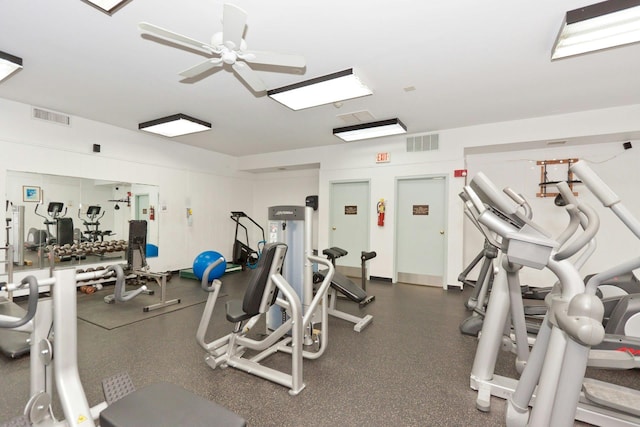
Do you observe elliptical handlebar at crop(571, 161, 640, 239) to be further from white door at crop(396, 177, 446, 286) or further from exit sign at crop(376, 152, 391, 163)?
exit sign at crop(376, 152, 391, 163)

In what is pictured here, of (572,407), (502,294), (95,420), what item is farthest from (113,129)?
(572,407)

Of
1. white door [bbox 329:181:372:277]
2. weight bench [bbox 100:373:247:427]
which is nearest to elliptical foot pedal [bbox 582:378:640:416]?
weight bench [bbox 100:373:247:427]

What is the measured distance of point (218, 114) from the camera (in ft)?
14.9

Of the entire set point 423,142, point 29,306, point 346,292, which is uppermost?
point 423,142

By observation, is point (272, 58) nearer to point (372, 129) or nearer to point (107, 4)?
point (107, 4)

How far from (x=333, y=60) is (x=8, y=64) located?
3.26 m

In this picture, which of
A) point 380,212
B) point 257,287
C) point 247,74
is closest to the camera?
point 257,287

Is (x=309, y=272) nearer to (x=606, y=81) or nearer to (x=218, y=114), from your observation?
(x=218, y=114)

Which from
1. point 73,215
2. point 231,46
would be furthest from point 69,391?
point 73,215

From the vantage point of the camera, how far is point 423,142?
5.46m

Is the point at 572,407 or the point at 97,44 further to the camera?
the point at 97,44

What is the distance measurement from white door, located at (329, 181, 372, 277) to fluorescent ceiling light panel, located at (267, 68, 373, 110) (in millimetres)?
2769

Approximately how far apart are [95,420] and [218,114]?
13.3 feet

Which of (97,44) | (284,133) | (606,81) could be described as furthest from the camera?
(284,133)
